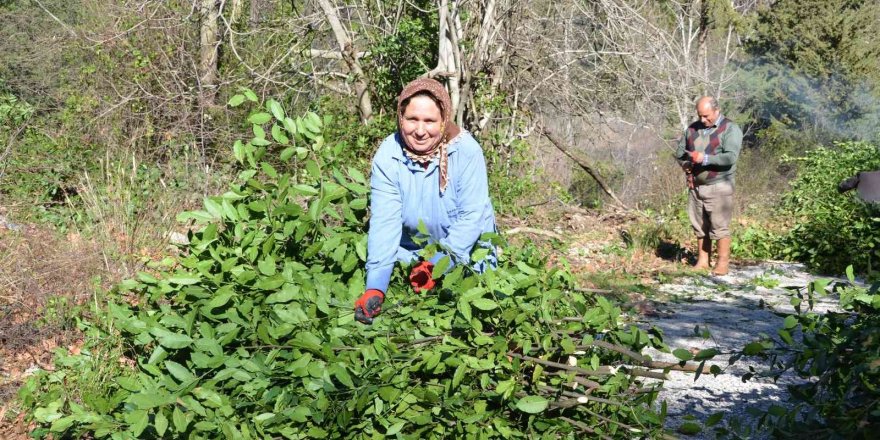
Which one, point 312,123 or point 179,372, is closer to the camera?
point 179,372

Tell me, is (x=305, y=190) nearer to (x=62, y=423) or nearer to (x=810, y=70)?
(x=62, y=423)

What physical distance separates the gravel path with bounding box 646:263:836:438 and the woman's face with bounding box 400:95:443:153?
1.55 m

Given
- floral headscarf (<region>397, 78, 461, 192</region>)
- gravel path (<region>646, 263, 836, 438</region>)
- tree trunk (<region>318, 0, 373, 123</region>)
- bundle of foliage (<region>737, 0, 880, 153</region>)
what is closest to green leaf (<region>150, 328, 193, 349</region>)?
floral headscarf (<region>397, 78, 461, 192</region>)

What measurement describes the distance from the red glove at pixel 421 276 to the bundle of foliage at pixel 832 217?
581 cm

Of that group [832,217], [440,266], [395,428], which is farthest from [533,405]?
[832,217]

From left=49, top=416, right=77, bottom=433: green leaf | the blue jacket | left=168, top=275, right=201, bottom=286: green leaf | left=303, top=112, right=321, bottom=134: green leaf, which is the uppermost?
left=303, top=112, right=321, bottom=134: green leaf

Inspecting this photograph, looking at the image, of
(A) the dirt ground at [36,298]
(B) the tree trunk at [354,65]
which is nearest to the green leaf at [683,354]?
(A) the dirt ground at [36,298]

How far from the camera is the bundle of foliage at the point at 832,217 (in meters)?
8.20

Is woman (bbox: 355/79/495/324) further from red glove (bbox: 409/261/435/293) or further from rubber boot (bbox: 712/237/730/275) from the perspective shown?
rubber boot (bbox: 712/237/730/275)

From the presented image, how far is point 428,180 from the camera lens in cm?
361

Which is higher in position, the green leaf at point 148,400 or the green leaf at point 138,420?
the green leaf at point 148,400

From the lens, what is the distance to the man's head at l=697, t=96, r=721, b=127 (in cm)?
784

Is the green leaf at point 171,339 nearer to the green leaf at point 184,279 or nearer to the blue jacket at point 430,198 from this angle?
the green leaf at point 184,279

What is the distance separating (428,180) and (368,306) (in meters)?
0.76
